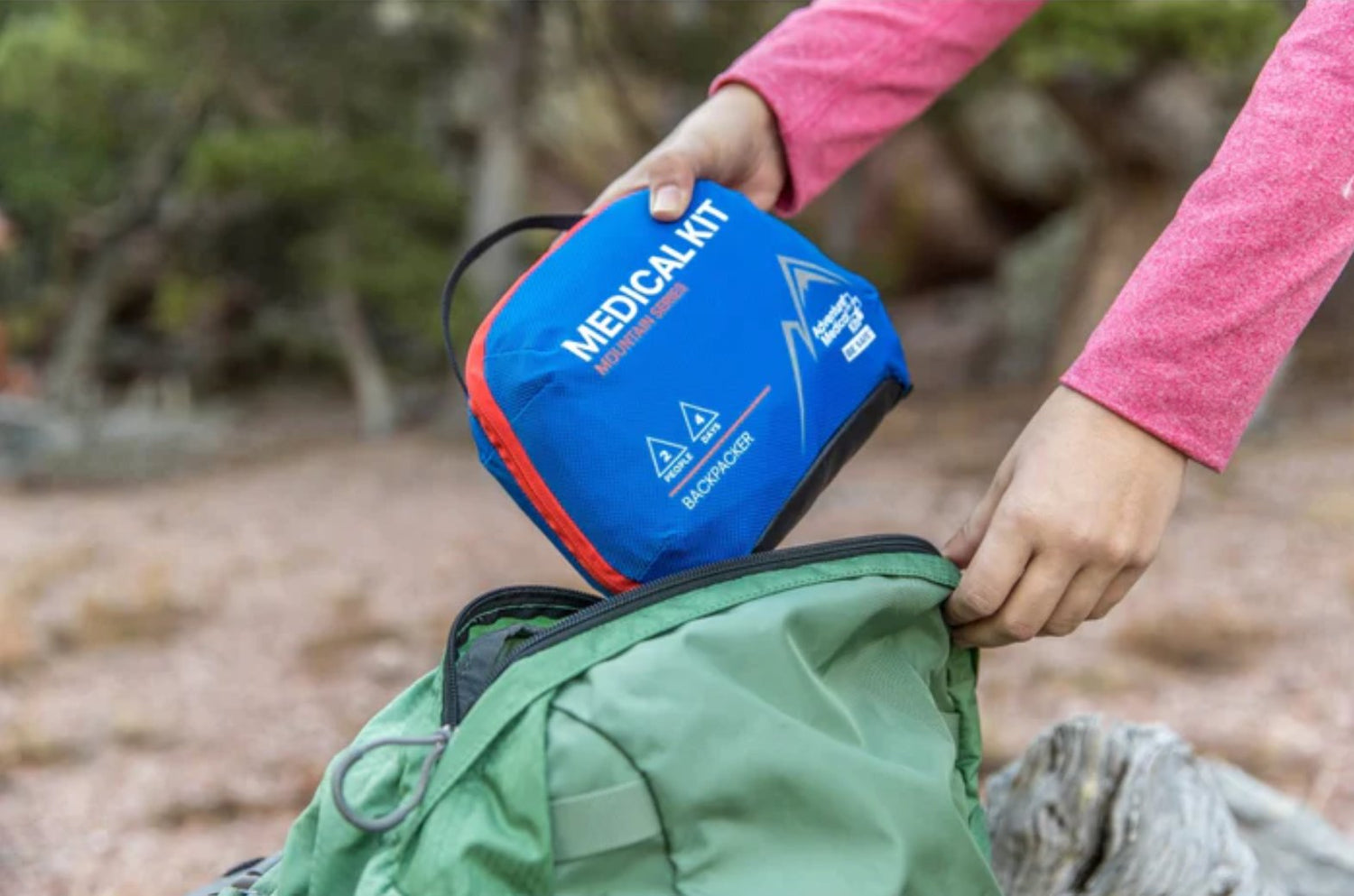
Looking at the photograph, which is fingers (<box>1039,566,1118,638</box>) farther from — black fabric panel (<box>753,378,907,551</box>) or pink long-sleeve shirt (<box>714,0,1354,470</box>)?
black fabric panel (<box>753,378,907,551</box>)

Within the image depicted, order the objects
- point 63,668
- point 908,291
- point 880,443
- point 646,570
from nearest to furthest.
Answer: point 646,570
point 63,668
point 880,443
point 908,291

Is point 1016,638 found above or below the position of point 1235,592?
above

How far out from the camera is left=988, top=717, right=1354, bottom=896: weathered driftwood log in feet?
3.52

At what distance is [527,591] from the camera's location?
0.91m

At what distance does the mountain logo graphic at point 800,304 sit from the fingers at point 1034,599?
8.4 inches

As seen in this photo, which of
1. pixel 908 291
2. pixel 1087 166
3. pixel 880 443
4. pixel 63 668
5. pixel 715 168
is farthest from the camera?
pixel 908 291

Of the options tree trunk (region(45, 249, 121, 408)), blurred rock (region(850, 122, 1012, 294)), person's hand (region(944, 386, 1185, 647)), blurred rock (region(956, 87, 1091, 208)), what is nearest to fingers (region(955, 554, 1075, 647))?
person's hand (region(944, 386, 1185, 647))

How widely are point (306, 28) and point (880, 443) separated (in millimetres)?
2807

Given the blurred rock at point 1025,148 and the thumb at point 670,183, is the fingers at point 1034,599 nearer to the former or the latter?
the thumb at point 670,183

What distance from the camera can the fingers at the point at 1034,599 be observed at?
2.63 feet

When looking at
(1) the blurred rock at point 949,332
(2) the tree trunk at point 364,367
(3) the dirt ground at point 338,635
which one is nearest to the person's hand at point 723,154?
(3) the dirt ground at point 338,635

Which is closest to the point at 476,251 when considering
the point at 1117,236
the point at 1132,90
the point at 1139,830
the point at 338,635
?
the point at 1139,830

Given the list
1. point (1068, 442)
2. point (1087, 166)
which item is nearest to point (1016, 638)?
point (1068, 442)

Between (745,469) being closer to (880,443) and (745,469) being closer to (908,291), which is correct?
(880,443)
